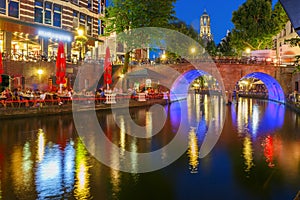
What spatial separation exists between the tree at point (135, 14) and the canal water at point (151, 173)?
2518 cm

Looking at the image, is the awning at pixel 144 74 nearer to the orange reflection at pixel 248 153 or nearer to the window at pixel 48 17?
the window at pixel 48 17

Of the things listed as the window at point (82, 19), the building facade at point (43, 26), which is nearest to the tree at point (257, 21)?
the building facade at point (43, 26)

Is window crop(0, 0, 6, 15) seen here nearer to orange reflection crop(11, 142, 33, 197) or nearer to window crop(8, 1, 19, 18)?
window crop(8, 1, 19, 18)

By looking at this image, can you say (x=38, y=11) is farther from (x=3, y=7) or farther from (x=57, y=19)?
(x=3, y=7)

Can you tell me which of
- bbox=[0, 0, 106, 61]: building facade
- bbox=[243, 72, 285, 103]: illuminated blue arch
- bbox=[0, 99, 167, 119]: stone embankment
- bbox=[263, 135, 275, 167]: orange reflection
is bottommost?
bbox=[263, 135, 275, 167]: orange reflection

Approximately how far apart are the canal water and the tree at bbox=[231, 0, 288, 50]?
4291 centimetres

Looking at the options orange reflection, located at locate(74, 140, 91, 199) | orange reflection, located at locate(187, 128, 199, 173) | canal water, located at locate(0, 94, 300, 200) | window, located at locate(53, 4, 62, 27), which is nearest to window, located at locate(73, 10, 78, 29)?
window, located at locate(53, 4, 62, 27)

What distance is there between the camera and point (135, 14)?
40344mm

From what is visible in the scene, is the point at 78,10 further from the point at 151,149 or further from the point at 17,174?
the point at 17,174

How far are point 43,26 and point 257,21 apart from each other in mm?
34074

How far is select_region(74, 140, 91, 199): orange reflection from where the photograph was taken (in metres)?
8.55

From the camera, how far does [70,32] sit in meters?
46.5

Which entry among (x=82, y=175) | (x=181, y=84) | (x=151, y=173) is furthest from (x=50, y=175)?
(x=181, y=84)

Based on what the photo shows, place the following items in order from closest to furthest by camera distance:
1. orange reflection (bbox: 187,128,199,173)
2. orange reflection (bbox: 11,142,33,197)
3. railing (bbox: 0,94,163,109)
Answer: orange reflection (bbox: 11,142,33,197)
orange reflection (bbox: 187,128,199,173)
railing (bbox: 0,94,163,109)
